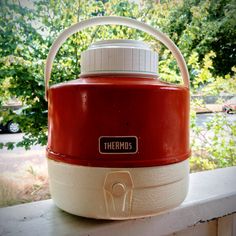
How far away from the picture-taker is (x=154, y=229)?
48 cm

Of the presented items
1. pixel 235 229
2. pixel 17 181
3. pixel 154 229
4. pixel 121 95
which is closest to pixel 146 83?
pixel 121 95

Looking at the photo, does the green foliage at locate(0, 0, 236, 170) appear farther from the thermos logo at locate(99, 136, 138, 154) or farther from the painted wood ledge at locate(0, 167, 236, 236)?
the thermos logo at locate(99, 136, 138, 154)

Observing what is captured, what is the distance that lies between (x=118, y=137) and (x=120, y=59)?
11 centimetres

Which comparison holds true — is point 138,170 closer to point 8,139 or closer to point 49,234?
point 49,234

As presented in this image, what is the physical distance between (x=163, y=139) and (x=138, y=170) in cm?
5

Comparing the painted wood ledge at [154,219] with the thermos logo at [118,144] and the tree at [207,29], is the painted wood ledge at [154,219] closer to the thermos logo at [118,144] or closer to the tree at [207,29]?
the thermos logo at [118,144]

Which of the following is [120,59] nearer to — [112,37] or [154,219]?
[154,219]

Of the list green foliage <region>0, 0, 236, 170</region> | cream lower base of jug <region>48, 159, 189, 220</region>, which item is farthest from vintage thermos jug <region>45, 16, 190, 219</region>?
green foliage <region>0, 0, 236, 170</region>

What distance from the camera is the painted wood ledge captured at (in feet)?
1.42

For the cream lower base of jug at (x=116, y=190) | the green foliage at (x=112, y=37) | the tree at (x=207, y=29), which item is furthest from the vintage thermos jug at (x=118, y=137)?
the tree at (x=207, y=29)

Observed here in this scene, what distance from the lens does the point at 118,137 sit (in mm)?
356

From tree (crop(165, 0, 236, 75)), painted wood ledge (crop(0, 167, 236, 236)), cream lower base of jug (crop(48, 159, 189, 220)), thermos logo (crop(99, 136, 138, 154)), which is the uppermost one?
tree (crop(165, 0, 236, 75))

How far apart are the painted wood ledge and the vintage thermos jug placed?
0.06 metres

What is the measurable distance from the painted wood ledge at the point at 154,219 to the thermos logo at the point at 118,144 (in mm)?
149
